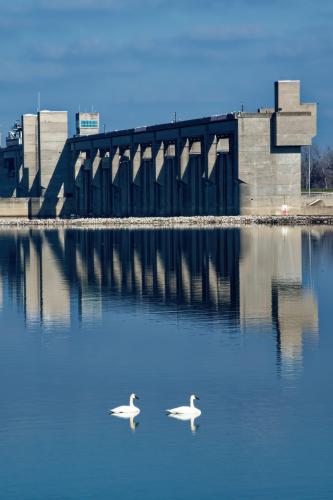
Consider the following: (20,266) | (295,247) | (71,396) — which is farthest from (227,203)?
(71,396)

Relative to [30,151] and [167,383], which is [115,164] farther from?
[167,383]

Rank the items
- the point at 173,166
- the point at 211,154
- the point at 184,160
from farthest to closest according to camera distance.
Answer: the point at 173,166 → the point at 184,160 → the point at 211,154

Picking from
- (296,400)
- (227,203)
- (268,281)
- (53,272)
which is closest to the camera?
(296,400)

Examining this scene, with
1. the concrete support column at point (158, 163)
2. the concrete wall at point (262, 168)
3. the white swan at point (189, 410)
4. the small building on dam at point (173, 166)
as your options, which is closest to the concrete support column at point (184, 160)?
the small building on dam at point (173, 166)

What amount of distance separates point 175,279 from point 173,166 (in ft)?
312

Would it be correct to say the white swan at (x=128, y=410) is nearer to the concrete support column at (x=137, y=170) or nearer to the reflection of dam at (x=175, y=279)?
the reflection of dam at (x=175, y=279)

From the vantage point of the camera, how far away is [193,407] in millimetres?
29031

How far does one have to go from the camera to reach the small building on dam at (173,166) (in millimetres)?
140000

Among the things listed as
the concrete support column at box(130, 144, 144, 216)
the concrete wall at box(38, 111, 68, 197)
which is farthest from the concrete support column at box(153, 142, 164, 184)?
the concrete wall at box(38, 111, 68, 197)

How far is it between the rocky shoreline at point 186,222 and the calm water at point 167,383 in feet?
227

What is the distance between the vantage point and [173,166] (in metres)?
160

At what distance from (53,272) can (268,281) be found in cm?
1525

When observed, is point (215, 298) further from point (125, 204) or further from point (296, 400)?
point (125, 204)

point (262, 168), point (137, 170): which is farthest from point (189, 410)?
point (137, 170)
